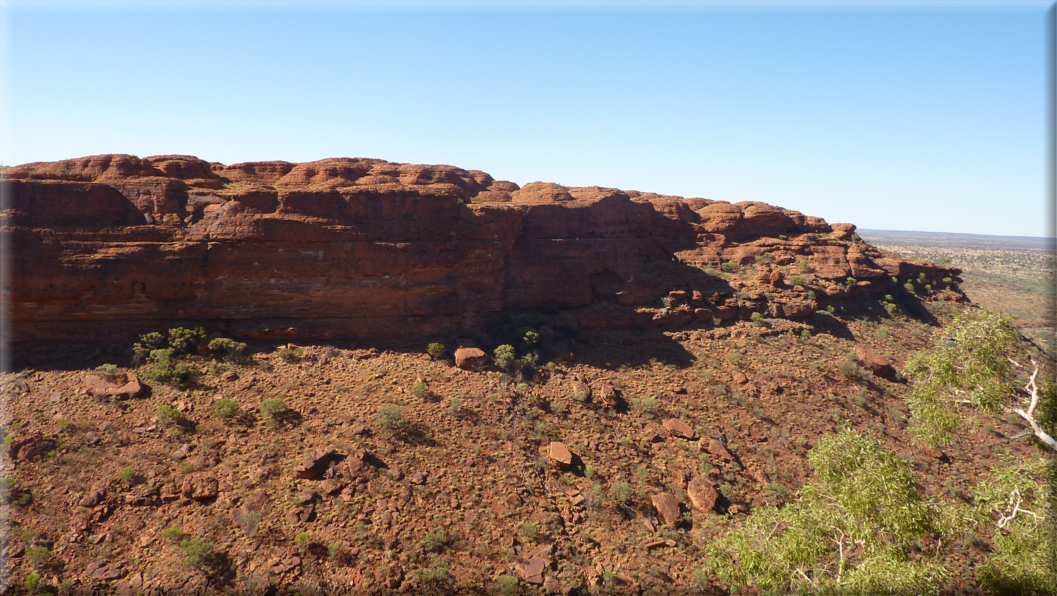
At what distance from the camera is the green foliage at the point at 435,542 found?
1416 centimetres

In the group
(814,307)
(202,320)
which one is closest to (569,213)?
(814,307)

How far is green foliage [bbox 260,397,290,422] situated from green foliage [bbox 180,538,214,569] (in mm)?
4999

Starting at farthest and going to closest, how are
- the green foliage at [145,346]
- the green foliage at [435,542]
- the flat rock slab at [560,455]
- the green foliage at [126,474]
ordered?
the green foliage at [145,346]
the flat rock slab at [560,455]
the green foliage at [126,474]
the green foliage at [435,542]

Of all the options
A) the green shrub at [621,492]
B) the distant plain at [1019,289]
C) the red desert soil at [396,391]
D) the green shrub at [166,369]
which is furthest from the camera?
the distant plain at [1019,289]

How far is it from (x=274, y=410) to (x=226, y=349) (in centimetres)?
517

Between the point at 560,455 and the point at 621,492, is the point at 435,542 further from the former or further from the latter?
the point at 621,492

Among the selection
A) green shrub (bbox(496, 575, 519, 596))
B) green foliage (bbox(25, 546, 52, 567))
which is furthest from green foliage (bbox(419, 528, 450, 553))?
green foliage (bbox(25, 546, 52, 567))

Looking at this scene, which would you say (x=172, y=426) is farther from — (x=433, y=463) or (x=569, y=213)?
(x=569, y=213)

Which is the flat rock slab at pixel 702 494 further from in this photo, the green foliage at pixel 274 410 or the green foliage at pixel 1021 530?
the green foliage at pixel 274 410

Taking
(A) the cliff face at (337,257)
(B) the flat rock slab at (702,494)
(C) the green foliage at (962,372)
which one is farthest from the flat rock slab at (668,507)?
(A) the cliff face at (337,257)

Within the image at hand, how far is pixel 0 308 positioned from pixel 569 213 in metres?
27.6

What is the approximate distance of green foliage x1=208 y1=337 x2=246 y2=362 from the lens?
20.3 metres

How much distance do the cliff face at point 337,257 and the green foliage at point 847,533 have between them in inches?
694

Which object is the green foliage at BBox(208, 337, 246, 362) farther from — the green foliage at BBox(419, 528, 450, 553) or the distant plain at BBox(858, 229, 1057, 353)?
the distant plain at BBox(858, 229, 1057, 353)
